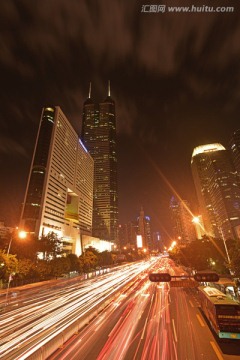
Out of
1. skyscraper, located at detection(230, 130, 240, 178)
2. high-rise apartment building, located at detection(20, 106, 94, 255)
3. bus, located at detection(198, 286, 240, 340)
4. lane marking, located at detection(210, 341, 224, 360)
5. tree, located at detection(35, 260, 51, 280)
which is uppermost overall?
skyscraper, located at detection(230, 130, 240, 178)

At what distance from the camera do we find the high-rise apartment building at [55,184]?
11195 centimetres

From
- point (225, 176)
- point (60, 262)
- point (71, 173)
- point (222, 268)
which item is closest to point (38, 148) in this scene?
point (71, 173)

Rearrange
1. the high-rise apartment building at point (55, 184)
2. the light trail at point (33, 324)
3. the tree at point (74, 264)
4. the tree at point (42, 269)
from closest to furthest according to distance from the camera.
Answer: the light trail at point (33, 324)
the tree at point (42, 269)
the tree at point (74, 264)
the high-rise apartment building at point (55, 184)

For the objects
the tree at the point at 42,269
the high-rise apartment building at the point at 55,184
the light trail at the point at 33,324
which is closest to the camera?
the light trail at the point at 33,324

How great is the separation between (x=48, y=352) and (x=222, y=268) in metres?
61.2

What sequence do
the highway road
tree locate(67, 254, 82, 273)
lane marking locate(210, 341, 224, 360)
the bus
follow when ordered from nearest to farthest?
lane marking locate(210, 341, 224, 360) < the highway road < the bus < tree locate(67, 254, 82, 273)

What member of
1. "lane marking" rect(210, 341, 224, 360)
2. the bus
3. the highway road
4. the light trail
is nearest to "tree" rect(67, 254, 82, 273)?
the light trail

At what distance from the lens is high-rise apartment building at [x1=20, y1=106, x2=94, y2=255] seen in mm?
111950

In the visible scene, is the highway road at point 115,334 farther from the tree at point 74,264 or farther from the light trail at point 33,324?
the tree at point 74,264

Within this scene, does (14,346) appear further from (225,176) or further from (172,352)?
(225,176)

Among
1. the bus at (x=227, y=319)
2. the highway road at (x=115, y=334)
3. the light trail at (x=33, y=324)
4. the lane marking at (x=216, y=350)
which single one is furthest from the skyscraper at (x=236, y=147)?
the lane marking at (x=216, y=350)

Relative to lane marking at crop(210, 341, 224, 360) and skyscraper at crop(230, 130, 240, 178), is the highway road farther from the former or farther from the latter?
skyscraper at crop(230, 130, 240, 178)

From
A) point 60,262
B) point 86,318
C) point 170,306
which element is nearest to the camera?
point 86,318

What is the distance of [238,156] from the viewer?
17388 centimetres
